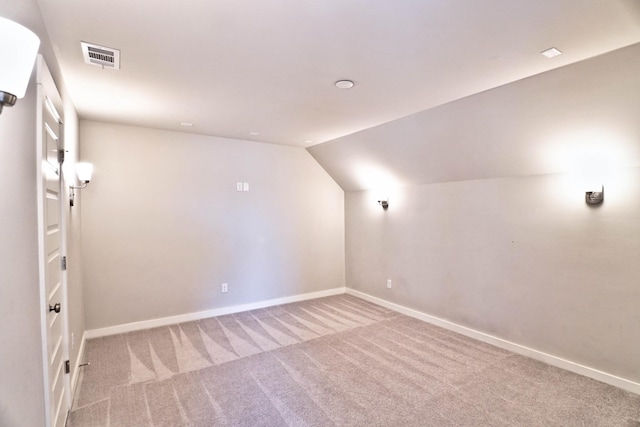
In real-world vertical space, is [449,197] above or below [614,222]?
above

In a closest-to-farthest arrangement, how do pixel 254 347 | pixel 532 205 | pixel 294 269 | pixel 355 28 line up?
pixel 355 28 < pixel 532 205 < pixel 254 347 < pixel 294 269

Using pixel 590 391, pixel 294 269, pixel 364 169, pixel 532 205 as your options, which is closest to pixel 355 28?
pixel 532 205

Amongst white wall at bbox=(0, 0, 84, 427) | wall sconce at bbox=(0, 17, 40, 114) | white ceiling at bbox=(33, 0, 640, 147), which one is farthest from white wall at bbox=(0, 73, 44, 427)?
white ceiling at bbox=(33, 0, 640, 147)

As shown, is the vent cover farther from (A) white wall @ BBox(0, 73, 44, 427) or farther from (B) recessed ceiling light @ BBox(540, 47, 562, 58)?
(B) recessed ceiling light @ BBox(540, 47, 562, 58)

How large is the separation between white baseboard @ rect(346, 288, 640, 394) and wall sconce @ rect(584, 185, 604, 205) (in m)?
1.45

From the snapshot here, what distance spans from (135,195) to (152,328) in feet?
5.38

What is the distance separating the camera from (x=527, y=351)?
10.5 ft

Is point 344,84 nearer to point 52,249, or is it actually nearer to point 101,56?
point 101,56

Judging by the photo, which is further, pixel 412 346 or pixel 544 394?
pixel 412 346

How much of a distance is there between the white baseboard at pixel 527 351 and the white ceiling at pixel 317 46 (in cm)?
255

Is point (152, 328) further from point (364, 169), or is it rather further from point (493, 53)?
point (493, 53)

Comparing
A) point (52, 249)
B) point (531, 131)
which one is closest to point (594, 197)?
point (531, 131)

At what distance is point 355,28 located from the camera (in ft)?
5.95

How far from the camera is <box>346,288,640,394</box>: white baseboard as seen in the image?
264cm
